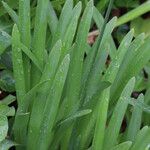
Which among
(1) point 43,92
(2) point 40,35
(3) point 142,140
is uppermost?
(2) point 40,35

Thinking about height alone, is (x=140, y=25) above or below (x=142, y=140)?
above

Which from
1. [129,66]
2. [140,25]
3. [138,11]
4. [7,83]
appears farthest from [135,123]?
[140,25]

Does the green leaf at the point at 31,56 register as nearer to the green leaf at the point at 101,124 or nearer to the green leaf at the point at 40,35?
the green leaf at the point at 40,35

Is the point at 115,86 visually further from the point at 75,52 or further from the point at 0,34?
the point at 0,34

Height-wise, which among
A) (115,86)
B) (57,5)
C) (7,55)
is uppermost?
(57,5)

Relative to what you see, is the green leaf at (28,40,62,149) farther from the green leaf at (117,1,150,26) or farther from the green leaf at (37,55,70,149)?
the green leaf at (117,1,150,26)

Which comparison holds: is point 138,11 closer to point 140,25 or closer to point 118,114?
point 140,25

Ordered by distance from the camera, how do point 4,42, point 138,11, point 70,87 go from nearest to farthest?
point 70,87 < point 4,42 < point 138,11

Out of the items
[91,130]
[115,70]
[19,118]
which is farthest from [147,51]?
[19,118]
